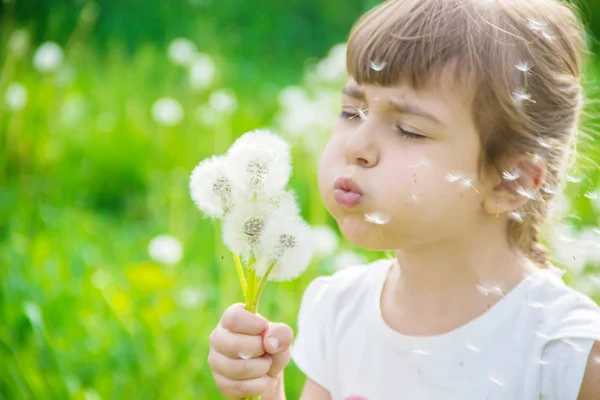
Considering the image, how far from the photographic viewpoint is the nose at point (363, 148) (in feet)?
3.45

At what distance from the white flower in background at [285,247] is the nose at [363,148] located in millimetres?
155

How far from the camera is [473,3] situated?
110 centimetres

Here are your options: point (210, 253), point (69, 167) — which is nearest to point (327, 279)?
point (210, 253)

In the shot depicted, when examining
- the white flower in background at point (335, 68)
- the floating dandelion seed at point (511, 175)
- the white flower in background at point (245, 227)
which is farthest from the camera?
the white flower in background at point (335, 68)

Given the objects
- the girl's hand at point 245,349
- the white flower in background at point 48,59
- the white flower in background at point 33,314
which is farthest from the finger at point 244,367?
the white flower in background at point 48,59

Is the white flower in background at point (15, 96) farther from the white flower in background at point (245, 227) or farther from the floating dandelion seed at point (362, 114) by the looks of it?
the white flower in background at point (245, 227)

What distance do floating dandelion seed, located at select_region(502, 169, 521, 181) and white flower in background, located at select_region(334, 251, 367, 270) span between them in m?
0.85

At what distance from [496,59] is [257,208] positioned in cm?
37

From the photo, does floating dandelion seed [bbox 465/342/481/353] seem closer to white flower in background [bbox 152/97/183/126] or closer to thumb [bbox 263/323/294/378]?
thumb [bbox 263/323/294/378]

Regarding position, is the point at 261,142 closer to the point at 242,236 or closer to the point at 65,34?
the point at 242,236

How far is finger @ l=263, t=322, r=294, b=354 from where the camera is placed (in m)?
1.01

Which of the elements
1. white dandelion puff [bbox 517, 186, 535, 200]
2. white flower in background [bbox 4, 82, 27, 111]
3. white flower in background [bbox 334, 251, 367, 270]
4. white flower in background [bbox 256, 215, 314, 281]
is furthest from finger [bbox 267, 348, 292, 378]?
white flower in background [bbox 4, 82, 27, 111]

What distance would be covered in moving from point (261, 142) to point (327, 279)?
51 centimetres

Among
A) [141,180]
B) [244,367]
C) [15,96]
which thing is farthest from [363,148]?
[141,180]
